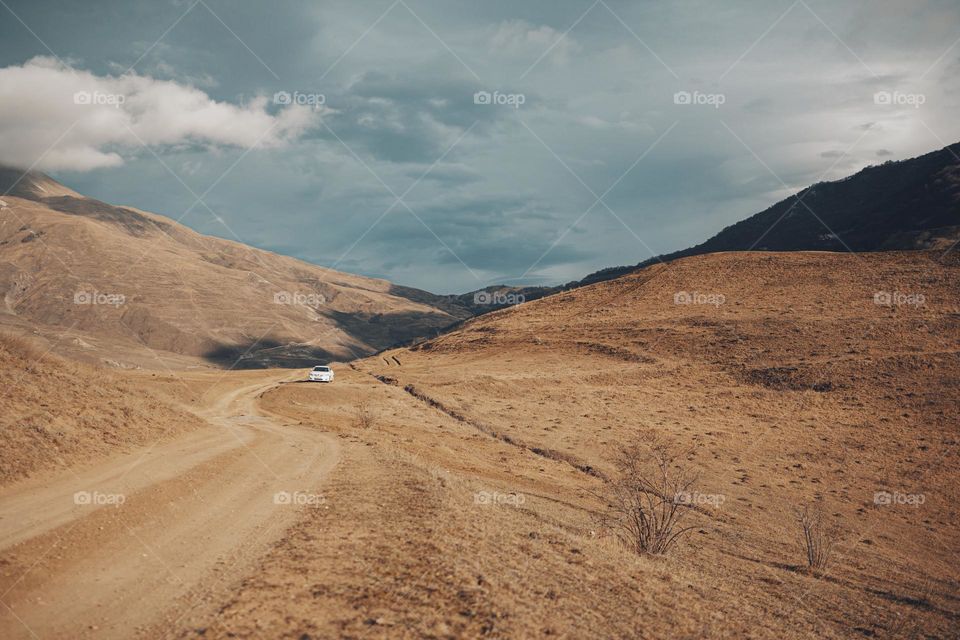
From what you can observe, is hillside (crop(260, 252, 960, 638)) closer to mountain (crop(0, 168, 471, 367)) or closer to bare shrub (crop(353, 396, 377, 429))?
bare shrub (crop(353, 396, 377, 429))

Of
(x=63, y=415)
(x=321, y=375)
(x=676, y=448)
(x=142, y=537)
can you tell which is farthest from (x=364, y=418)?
(x=142, y=537)

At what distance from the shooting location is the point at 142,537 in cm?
1051

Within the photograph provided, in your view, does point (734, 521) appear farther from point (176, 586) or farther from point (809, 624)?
point (176, 586)

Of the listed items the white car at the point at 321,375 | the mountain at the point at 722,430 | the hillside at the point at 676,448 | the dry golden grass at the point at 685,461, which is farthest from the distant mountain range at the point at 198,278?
the white car at the point at 321,375

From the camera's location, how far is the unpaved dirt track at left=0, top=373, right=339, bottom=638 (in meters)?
7.54

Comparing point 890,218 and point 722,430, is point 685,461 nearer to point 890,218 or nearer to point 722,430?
point 722,430

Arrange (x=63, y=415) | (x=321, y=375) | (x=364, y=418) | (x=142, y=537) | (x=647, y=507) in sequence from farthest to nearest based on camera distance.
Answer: (x=321, y=375) → (x=364, y=418) → (x=647, y=507) → (x=63, y=415) → (x=142, y=537)

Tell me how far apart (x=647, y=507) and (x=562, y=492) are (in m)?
3.16

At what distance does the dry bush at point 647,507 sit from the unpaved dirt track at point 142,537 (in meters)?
8.37

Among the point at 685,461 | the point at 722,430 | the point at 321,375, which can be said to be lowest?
the point at 685,461

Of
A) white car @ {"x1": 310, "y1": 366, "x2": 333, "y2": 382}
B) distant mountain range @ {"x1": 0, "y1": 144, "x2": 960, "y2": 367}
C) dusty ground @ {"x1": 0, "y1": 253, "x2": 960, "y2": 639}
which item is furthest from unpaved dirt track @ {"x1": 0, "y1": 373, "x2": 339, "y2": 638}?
distant mountain range @ {"x1": 0, "y1": 144, "x2": 960, "y2": 367}

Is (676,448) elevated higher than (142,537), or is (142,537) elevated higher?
(142,537)

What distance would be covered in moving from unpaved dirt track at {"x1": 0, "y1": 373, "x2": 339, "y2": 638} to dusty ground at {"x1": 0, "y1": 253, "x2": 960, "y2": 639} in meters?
0.07

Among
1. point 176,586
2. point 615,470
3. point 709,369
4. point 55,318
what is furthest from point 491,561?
point 55,318
